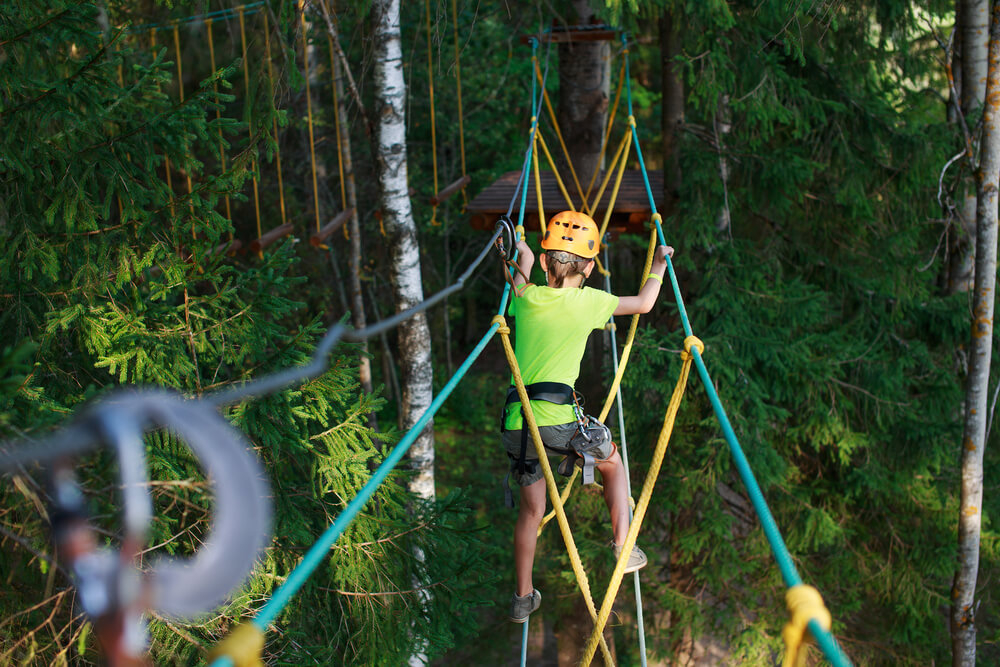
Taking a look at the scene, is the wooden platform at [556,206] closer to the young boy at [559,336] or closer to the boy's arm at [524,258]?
the boy's arm at [524,258]

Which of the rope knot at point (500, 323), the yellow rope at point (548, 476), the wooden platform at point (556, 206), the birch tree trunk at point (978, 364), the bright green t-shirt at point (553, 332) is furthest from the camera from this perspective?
A: the wooden platform at point (556, 206)

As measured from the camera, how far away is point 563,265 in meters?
2.85

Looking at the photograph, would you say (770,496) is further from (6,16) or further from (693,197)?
(6,16)

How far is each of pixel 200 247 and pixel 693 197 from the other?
3.73m

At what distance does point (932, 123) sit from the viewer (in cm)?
609

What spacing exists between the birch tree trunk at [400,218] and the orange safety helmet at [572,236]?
247 centimetres

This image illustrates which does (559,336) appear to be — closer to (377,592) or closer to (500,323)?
(500,323)

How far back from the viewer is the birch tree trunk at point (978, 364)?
4617 millimetres

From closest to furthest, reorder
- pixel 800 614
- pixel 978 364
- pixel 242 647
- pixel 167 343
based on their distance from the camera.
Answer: pixel 242 647, pixel 800 614, pixel 167 343, pixel 978 364

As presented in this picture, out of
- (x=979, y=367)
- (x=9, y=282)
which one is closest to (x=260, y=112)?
(x=9, y=282)

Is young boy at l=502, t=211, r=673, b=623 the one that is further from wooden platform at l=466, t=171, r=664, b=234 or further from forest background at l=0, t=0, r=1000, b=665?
wooden platform at l=466, t=171, r=664, b=234

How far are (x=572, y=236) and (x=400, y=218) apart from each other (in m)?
2.60

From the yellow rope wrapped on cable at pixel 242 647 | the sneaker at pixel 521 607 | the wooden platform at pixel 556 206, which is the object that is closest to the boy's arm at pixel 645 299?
the sneaker at pixel 521 607

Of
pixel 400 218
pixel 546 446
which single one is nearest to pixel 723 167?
pixel 400 218
